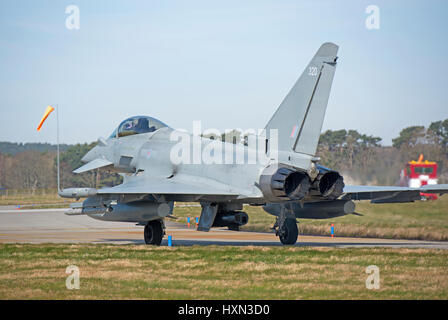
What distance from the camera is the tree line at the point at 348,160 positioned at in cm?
2870

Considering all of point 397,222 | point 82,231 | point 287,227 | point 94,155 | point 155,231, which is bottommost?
point 82,231

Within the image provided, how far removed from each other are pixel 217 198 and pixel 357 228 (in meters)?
9.22

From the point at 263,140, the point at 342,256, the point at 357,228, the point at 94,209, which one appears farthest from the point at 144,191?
the point at 357,228

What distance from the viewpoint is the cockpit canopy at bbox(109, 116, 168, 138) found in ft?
68.7

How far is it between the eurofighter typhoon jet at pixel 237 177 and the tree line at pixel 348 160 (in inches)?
54.0

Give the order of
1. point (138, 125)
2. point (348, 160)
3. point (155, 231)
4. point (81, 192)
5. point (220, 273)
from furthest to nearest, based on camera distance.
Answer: point (348, 160)
point (138, 125)
point (155, 231)
point (81, 192)
point (220, 273)

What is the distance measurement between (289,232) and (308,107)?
13.4 feet

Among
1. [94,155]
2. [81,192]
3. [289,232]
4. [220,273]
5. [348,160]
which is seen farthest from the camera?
[348,160]

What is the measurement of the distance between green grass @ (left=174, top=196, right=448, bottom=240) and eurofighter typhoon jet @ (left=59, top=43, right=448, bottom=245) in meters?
4.20

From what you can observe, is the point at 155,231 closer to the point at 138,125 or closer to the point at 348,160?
the point at 138,125

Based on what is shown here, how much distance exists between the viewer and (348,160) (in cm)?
3634

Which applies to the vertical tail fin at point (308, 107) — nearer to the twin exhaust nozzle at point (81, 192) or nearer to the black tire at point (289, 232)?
the black tire at point (289, 232)

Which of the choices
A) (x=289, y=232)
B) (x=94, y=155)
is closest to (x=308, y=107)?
(x=289, y=232)

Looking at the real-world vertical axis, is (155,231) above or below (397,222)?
above
